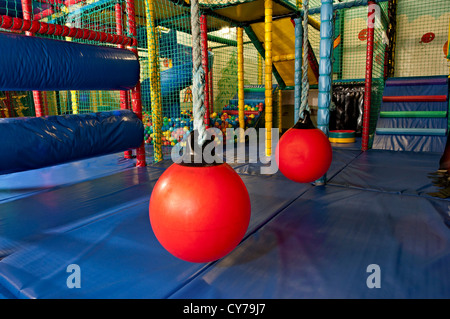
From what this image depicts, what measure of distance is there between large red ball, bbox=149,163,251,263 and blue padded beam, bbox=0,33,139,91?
183 centimetres

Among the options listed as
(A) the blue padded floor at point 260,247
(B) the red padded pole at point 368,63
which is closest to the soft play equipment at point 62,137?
(A) the blue padded floor at point 260,247

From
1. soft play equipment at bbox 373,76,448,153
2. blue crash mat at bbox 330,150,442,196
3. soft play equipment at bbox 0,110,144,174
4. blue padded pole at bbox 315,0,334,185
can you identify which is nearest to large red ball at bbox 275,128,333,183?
blue padded pole at bbox 315,0,334,185

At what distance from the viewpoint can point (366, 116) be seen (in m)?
4.25

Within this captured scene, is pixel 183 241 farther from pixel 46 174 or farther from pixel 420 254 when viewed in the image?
pixel 46 174

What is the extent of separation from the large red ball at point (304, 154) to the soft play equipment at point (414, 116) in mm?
3172

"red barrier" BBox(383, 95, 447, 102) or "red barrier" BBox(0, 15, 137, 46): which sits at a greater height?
"red barrier" BBox(0, 15, 137, 46)

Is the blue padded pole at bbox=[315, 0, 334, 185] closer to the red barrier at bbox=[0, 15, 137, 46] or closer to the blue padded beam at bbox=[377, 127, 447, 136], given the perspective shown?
the red barrier at bbox=[0, 15, 137, 46]

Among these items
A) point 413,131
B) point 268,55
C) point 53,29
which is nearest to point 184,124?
Answer: point 268,55

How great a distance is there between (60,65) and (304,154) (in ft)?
6.53

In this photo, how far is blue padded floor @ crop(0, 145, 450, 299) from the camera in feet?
3.56

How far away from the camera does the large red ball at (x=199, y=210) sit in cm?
88

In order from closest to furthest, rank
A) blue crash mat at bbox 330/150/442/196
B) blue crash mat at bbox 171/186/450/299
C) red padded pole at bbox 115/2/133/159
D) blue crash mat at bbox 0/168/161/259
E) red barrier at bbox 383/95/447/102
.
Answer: blue crash mat at bbox 171/186/450/299
blue crash mat at bbox 0/168/161/259
blue crash mat at bbox 330/150/442/196
red padded pole at bbox 115/2/133/159
red barrier at bbox 383/95/447/102

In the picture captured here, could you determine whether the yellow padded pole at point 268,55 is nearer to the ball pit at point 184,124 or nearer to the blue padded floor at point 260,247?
the blue padded floor at point 260,247

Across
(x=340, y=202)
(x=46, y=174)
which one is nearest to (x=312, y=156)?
(x=340, y=202)
